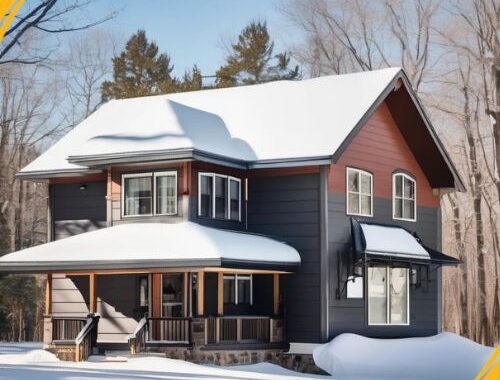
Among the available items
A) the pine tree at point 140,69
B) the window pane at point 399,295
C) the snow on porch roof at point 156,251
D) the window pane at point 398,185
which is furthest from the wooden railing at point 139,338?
the pine tree at point 140,69

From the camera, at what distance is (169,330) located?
27.8 meters

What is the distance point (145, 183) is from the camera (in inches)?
1183

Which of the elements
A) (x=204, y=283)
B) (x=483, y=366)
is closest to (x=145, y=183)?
(x=204, y=283)

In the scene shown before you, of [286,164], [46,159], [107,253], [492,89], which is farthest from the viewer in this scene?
[492,89]

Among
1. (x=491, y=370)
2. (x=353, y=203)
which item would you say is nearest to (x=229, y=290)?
(x=353, y=203)

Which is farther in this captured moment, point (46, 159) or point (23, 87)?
point (23, 87)

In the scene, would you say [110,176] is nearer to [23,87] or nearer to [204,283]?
[204,283]

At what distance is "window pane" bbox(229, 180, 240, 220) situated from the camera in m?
30.7

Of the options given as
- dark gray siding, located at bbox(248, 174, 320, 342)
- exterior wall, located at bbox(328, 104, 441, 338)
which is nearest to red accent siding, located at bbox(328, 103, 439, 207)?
exterior wall, located at bbox(328, 104, 441, 338)

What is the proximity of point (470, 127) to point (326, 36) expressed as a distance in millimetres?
9047

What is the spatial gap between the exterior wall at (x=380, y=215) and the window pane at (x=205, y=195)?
3.33 metres

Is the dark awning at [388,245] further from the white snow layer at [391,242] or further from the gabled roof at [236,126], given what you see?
the gabled roof at [236,126]

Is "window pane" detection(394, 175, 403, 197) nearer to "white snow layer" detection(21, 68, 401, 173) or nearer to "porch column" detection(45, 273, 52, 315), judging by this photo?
"white snow layer" detection(21, 68, 401, 173)

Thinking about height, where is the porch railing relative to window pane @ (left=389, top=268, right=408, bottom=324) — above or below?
below
